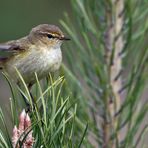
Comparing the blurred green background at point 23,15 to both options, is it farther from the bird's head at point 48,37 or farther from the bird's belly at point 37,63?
the bird's belly at point 37,63

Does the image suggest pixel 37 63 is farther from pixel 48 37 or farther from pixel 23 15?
pixel 23 15

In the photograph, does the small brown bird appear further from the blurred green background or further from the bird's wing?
the blurred green background

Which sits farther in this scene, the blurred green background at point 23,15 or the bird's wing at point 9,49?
the blurred green background at point 23,15

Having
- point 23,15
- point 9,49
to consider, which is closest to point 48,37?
point 9,49

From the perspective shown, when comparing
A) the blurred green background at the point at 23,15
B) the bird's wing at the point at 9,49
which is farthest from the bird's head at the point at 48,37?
the blurred green background at the point at 23,15

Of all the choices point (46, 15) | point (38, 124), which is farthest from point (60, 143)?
point (46, 15)

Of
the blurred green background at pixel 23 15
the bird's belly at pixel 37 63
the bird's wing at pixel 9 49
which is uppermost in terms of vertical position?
the bird's wing at pixel 9 49

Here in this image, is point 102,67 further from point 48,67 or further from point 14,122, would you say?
point 14,122
